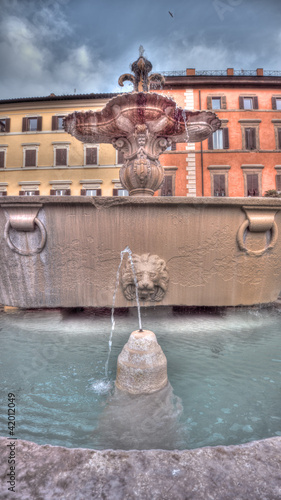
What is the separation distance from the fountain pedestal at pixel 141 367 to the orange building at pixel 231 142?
1607 centimetres

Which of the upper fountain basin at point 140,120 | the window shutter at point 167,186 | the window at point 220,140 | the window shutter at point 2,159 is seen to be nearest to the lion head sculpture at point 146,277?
the upper fountain basin at point 140,120

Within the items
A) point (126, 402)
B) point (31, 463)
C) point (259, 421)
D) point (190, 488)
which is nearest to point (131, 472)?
point (190, 488)

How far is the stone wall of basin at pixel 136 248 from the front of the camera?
2732 mm

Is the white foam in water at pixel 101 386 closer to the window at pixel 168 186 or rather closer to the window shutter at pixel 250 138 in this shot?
the window at pixel 168 186

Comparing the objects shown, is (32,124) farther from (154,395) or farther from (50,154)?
(154,395)

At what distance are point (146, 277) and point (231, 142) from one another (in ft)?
58.6

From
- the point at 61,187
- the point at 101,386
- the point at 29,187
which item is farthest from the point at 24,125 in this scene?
the point at 101,386

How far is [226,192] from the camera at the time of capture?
17.2 m

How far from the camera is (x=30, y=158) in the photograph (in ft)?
63.0

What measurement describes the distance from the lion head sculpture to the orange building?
14.8m

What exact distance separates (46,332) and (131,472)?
2.36 meters

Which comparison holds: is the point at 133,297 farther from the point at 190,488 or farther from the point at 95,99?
the point at 95,99

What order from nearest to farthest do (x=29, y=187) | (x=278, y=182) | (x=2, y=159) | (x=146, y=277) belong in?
(x=146, y=277) → (x=278, y=182) → (x=29, y=187) → (x=2, y=159)

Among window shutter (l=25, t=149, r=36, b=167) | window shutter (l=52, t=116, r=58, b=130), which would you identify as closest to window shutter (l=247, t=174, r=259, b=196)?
window shutter (l=52, t=116, r=58, b=130)
